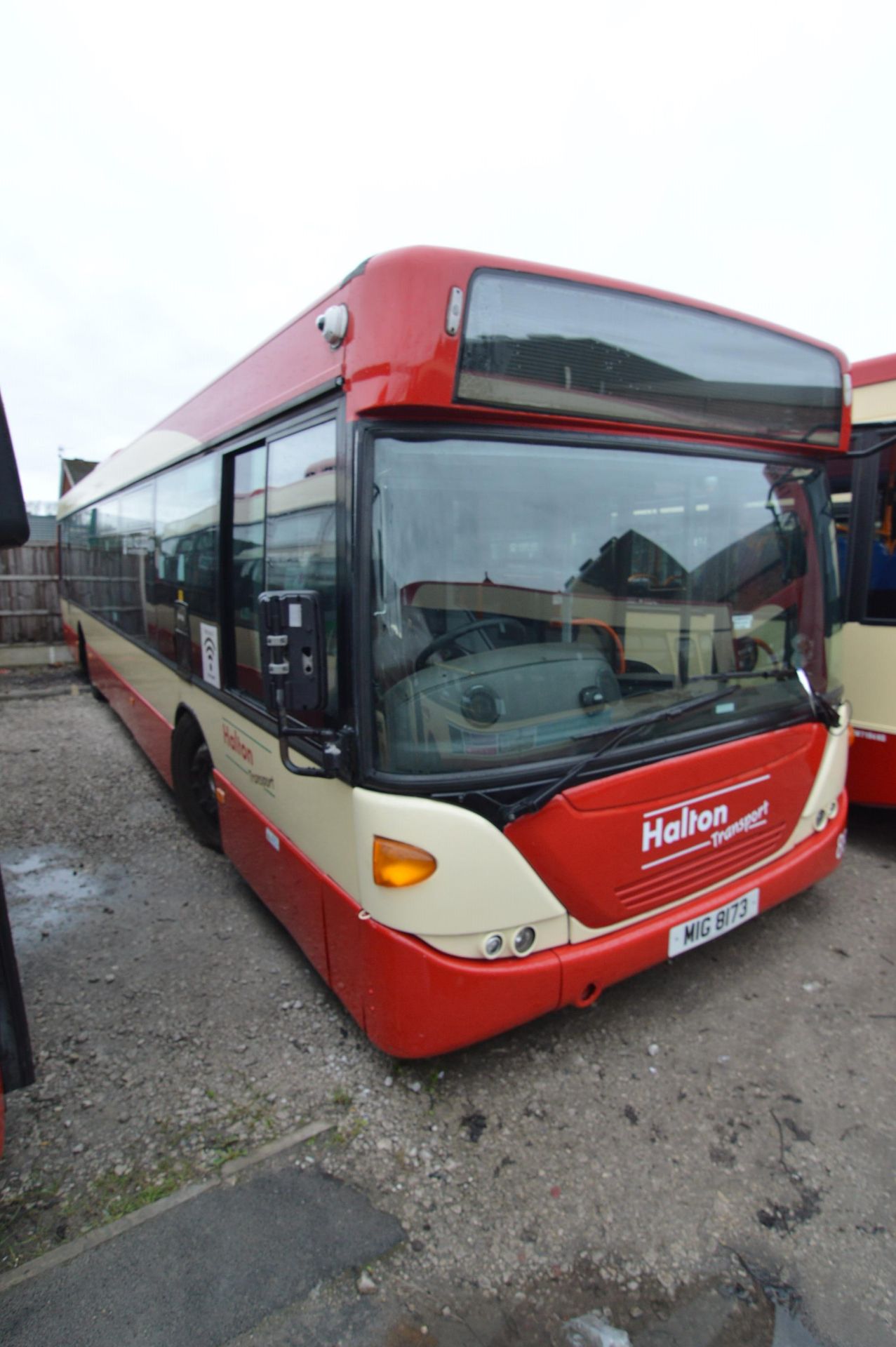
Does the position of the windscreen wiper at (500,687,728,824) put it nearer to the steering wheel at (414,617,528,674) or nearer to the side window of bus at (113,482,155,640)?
the steering wheel at (414,617,528,674)

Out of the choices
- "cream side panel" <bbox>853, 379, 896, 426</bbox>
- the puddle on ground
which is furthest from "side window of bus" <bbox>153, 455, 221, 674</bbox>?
"cream side panel" <bbox>853, 379, 896, 426</bbox>

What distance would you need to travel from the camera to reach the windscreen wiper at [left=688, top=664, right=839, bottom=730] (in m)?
2.98

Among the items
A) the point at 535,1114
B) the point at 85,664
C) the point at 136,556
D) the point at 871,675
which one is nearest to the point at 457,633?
the point at 535,1114

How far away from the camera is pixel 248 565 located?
10.9 feet

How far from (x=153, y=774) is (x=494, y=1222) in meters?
5.41

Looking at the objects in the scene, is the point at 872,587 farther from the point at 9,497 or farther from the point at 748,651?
the point at 9,497

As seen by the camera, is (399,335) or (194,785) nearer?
(399,335)

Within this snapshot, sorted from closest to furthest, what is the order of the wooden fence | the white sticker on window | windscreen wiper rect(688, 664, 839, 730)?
1. windscreen wiper rect(688, 664, 839, 730)
2. the white sticker on window
3. the wooden fence

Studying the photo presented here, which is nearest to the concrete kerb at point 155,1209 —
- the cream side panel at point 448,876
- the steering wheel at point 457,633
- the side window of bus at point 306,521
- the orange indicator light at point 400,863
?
the cream side panel at point 448,876

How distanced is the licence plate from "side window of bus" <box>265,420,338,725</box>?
156 cm

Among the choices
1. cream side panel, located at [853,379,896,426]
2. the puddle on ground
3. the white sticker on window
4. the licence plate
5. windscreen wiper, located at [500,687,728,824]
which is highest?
cream side panel, located at [853,379,896,426]

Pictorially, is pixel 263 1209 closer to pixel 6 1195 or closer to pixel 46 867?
pixel 6 1195

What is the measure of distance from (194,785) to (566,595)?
128 inches

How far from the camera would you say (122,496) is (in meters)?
6.61
